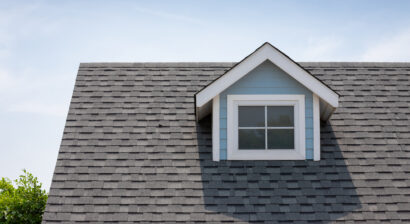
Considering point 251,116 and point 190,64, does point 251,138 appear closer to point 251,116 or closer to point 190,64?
point 251,116

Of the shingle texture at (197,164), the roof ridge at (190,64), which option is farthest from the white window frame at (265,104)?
the roof ridge at (190,64)

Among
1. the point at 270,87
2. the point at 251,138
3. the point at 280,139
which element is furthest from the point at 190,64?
the point at 280,139

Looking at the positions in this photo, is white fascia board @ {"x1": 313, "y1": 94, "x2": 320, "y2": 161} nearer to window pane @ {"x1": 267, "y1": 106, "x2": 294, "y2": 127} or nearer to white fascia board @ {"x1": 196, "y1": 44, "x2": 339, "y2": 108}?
white fascia board @ {"x1": 196, "y1": 44, "x2": 339, "y2": 108}

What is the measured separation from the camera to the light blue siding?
8.57m

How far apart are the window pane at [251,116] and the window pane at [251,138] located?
113mm

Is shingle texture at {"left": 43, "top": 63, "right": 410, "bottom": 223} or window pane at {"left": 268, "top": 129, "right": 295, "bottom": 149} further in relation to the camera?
window pane at {"left": 268, "top": 129, "right": 295, "bottom": 149}

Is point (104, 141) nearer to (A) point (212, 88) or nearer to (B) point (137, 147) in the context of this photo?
(B) point (137, 147)

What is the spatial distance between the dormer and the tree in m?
4.55

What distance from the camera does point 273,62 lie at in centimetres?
862

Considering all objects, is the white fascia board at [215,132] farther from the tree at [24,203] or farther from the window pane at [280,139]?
the tree at [24,203]

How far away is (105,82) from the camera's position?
33.1 ft

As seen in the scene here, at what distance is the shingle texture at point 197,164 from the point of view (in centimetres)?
771

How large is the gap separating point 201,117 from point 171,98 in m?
0.90

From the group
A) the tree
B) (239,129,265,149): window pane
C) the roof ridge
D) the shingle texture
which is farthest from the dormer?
the tree
